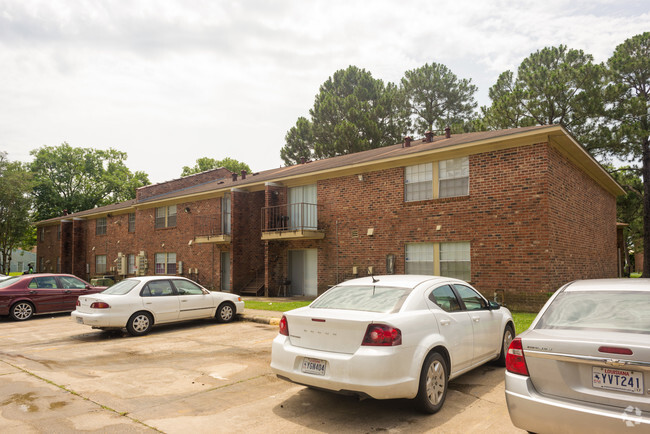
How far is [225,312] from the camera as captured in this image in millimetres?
11586

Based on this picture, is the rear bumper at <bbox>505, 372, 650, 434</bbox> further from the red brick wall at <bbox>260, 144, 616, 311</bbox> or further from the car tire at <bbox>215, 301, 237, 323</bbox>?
the red brick wall at <bbox>260, 144, 616, 311</bbox>

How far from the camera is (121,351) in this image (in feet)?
26.9

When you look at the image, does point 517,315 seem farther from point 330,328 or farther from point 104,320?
point 104,320

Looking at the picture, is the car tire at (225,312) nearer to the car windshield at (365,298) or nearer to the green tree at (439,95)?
the car windshield at (365,298)

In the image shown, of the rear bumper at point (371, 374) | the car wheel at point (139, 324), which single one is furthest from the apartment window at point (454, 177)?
the rear bumper at point (371, 374)

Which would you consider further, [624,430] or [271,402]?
[271,402]

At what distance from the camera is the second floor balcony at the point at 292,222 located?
678 inches

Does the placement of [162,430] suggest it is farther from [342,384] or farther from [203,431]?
[342,384]

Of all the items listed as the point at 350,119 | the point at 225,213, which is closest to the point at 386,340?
the point at 225,213

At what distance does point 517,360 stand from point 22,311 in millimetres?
14113

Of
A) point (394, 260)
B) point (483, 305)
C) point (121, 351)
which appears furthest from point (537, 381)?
point (394, 260)

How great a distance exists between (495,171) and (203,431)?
1130cm

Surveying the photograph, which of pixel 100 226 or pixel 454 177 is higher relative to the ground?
pixel 454 177

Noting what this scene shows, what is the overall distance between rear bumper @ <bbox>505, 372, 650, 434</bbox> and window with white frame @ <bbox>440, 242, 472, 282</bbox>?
10270 millimetres
